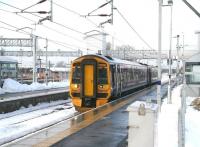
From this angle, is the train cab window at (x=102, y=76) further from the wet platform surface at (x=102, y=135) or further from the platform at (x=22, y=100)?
the wet platform surface at (x=102, y=135)

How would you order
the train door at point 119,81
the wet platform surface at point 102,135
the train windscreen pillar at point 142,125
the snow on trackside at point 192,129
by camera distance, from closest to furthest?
the train windscreen pillar at point 142,125 < the wet platform surface at point 102,135 < the snow on trackside at point 192,129 < the train door at point 119,81

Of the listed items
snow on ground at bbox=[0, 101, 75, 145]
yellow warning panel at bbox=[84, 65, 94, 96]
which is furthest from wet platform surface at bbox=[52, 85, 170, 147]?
yellow warning panel at bbox=[84, 65, 94, 96]

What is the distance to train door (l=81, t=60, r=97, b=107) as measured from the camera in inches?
883

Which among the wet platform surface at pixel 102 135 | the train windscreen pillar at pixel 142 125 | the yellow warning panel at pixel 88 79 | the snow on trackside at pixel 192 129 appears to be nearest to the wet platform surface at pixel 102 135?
the wet platform surface at pixel 102 135

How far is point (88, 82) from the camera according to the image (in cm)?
2256

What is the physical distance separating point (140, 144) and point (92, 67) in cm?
1408

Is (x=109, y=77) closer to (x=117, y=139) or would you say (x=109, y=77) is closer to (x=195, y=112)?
(x=195, y=112)

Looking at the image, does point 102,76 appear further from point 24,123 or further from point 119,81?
point 24,123

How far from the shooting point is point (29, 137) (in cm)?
1205

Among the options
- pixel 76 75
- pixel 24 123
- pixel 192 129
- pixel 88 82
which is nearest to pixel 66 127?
pixel 24 123

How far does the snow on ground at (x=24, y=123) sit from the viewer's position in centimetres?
1580

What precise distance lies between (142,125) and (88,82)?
14.1m

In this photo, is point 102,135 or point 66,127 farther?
point 66,127

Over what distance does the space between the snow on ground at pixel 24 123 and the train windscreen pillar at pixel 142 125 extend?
6.53 m
